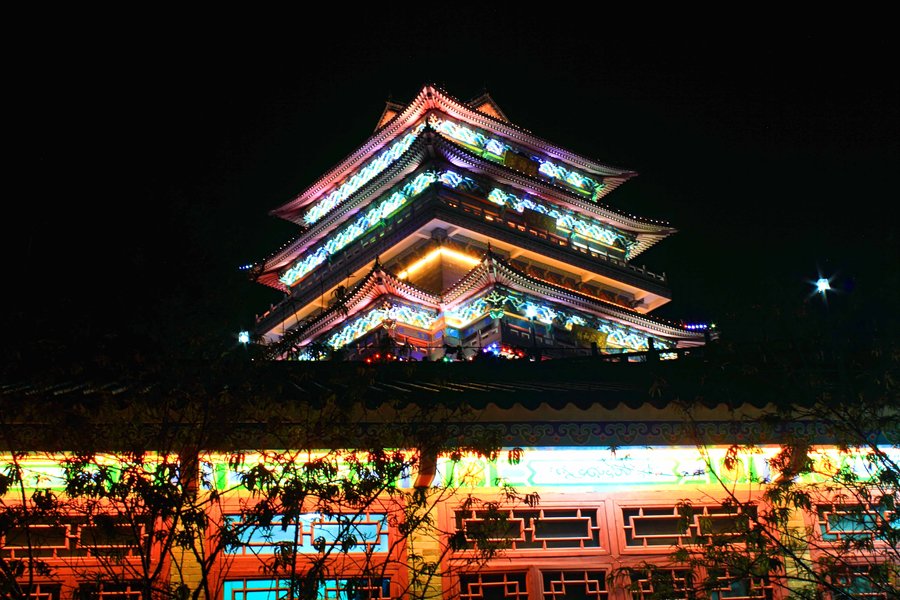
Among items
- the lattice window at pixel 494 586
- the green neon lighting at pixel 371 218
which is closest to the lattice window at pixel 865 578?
the lattice window at pixel 494 586

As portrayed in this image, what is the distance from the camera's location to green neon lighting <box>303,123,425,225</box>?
2847 centimetres

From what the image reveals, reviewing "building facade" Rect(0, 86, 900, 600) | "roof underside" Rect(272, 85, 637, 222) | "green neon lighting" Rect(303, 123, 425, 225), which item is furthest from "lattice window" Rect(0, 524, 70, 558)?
"roof underside" Rect(272, 85, 637, 222)

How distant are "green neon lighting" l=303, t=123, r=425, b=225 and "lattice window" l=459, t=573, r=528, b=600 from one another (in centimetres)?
2110

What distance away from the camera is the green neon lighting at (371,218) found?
87.2ft

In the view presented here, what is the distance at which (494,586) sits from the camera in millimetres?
6895

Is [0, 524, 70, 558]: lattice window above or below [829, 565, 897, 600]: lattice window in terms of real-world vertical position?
above

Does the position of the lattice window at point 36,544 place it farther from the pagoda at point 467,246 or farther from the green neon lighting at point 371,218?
the green neon lighting at point 371,218

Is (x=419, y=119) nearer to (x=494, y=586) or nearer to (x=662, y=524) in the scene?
(x=662, y=524)

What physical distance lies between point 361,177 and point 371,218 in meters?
2.51

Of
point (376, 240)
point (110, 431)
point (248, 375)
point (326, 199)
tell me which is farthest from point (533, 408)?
point (326, 199)

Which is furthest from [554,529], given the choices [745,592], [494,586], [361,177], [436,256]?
[361,177]

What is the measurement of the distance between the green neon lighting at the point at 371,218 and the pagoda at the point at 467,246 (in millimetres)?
46

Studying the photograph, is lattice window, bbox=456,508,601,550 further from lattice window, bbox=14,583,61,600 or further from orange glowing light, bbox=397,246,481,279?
orange glowing light, bbox=397,246,481,279

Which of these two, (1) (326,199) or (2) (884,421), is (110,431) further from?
(1) (326,199)
